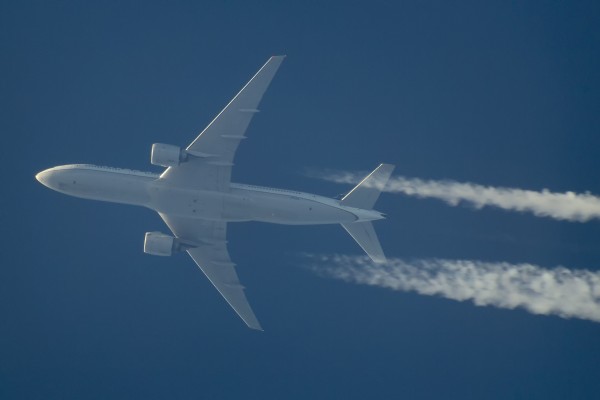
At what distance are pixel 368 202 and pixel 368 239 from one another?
2376 mm

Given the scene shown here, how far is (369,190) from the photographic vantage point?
49.1 meters

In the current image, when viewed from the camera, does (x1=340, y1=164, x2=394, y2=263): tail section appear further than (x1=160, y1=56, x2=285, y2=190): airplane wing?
Yes

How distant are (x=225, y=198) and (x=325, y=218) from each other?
6368mm

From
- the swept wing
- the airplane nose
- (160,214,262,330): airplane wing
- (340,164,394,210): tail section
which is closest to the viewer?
the swept wing

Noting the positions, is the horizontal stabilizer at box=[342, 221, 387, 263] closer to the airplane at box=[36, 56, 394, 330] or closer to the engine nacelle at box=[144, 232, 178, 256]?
the airplane at box=[36, 56, 394, 330]

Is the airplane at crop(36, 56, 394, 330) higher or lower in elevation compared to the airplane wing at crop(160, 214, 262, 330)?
higher

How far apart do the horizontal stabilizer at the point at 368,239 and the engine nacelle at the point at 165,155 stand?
449 inches

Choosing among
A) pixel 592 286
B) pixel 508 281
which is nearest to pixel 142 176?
pixel 508 281

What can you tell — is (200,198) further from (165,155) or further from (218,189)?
(165,155)

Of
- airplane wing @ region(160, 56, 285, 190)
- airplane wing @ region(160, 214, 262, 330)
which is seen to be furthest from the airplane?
airplane wing @ region(160, 214, 262, 330)

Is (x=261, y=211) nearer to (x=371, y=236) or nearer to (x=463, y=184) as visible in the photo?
(x=371, y=236)

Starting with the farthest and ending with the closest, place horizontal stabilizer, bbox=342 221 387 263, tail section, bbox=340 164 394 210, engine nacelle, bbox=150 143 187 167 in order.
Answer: horizontal stabilizer, bbox=342 221 387 263, tail section, bbox=340 164 394 210, engine nacelle, bbox=150 143 187 167

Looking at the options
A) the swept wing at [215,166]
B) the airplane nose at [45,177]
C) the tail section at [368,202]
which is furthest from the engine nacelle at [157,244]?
the tail section at [368,202]

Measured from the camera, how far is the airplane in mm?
47625
